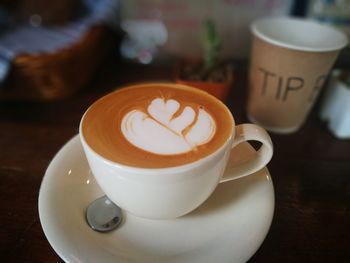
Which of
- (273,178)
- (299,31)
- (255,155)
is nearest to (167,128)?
(255,155)

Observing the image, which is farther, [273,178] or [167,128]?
[273,178]

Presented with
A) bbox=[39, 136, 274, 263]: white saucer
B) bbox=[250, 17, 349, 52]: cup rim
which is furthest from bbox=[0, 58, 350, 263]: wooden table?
bbox=[250, 17, 349, 52]: cup rim

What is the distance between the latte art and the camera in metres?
0.38

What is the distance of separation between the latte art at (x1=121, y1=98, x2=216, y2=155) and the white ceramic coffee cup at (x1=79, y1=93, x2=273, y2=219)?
31 millimetres

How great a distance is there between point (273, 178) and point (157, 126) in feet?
0.83

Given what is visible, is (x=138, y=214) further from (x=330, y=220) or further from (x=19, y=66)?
(x=19, y=66)

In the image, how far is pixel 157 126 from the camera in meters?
0.41

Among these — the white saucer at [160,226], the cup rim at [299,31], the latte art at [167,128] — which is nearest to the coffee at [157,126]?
the latte art at [167,128]

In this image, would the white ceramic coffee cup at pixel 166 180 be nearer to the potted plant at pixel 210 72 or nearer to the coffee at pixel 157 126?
the coffee at pixel 157 126

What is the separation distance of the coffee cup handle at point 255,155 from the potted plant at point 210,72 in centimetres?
25

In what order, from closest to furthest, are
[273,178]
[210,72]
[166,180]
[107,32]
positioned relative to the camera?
[166,180], [273,178], [210,72], [107,32]

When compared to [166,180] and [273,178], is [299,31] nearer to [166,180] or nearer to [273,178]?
[273,178]

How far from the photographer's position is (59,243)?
358mm

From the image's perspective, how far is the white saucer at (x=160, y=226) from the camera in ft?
1.22
